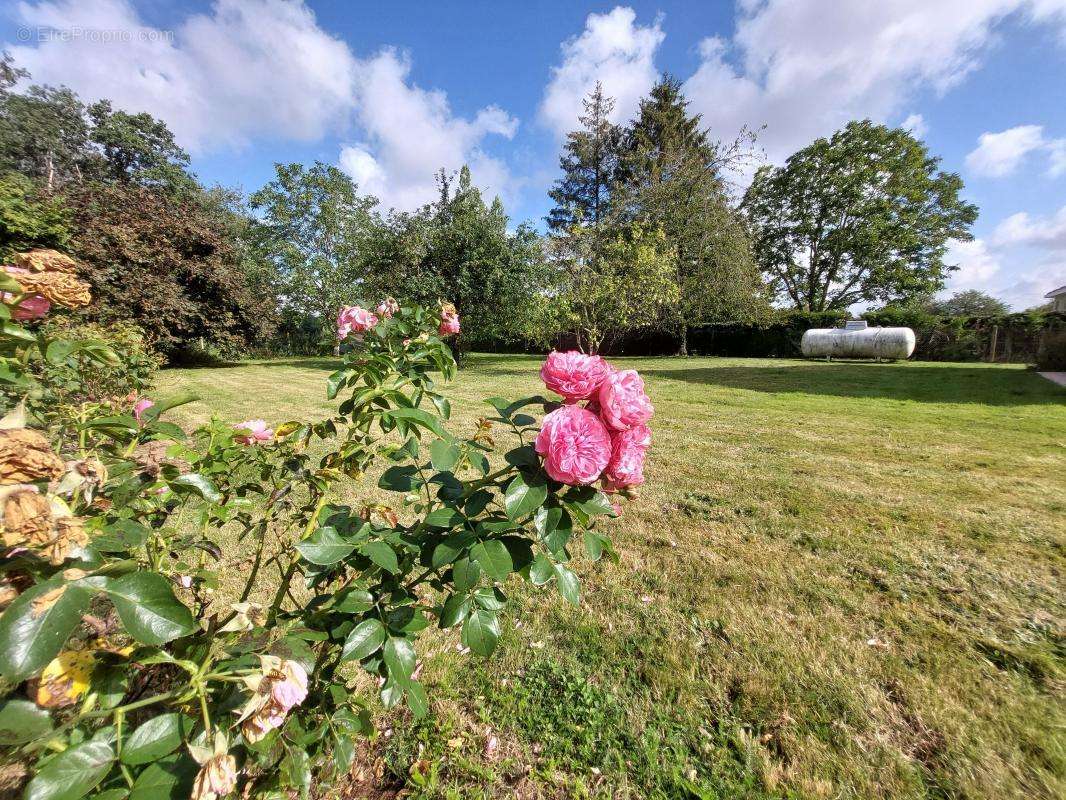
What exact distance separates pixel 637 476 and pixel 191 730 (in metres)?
0.88

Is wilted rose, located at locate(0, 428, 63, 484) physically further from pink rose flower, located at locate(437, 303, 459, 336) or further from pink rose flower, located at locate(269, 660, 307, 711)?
pink rose flower, located at locate(437, 303, 459, 336)

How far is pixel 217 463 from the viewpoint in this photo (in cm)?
120

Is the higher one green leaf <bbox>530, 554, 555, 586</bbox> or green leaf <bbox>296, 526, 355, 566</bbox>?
green leaf <bbox>296, 526, 355, 566</bbox>

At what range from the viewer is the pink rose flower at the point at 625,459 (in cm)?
87

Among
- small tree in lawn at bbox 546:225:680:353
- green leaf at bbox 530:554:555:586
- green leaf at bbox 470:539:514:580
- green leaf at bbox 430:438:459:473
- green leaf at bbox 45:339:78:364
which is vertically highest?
small tree in lawn at bbox 546:225:680:353

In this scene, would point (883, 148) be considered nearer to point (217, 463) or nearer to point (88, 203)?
point (217, 463)

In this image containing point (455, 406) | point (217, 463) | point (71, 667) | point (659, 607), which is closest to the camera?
point (71, 667)

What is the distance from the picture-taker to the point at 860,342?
49.8 feet

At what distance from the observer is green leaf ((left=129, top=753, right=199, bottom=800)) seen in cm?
58

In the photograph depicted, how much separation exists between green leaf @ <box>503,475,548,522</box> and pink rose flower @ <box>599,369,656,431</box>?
197 mm

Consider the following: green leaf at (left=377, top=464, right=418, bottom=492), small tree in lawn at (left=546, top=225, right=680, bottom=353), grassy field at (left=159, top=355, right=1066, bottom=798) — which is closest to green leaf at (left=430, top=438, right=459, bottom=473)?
green leaf at (left=377, top=464, right=418, bottom=492)

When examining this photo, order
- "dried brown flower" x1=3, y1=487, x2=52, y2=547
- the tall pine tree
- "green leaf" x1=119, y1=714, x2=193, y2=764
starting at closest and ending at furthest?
"dried brown flower" x1=3, y1=487, x2=52, y2=547 < "green leaf" x1=119, y1=714, x2=193, y2=764 < the tall pine tree

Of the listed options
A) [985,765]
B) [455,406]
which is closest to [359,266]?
[455,406]

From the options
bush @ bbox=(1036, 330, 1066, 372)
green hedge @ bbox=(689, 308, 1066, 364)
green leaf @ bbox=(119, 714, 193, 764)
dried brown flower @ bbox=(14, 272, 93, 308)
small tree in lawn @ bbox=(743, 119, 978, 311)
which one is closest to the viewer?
green leaf @ bbox=(119, 714, 193, 764)
